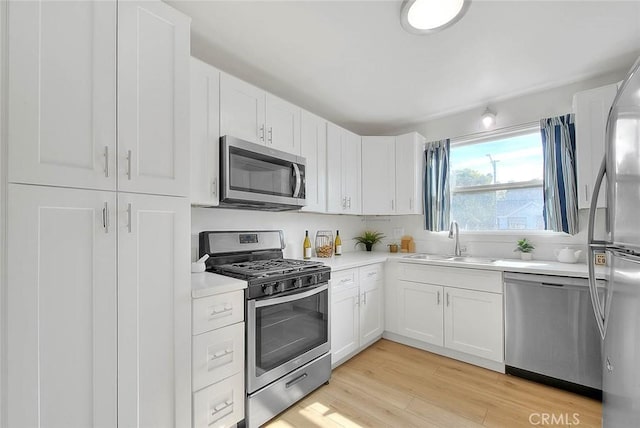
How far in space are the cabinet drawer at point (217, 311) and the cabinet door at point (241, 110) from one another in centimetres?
112

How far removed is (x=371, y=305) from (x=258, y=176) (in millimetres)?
1744

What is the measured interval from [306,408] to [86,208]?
1806mm

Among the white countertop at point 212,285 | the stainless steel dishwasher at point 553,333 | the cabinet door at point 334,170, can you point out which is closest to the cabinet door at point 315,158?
the cabinet door at point 334,170

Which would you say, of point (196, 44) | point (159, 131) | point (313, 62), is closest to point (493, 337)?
point (313, 62)

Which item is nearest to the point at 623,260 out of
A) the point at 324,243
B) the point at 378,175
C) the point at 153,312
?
the point at 153,312

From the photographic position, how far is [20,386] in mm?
1000

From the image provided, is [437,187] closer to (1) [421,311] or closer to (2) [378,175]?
(2) [378,175]

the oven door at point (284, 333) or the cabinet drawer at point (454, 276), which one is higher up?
the cabinet drawer at point (454, 276)

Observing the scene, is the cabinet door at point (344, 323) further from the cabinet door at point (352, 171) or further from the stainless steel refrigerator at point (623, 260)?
the stainless steel refrigerator at point (623, 260)

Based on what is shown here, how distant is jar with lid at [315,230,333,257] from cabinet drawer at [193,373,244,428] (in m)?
1.59

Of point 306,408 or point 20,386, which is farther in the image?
point 306,408

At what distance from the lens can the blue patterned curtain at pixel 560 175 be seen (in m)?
2.45

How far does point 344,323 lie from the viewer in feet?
8.12

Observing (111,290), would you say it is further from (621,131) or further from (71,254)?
(621,131)
